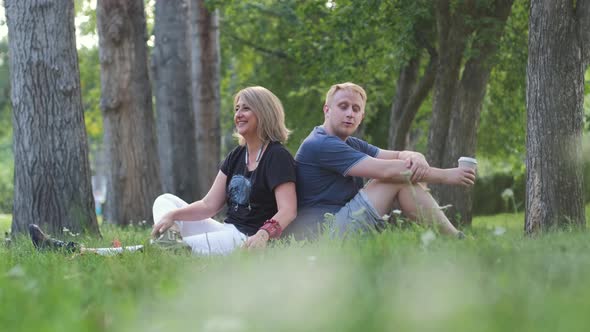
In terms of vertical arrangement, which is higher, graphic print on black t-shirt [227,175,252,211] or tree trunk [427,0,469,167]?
tree trunk [427,0,469,167]

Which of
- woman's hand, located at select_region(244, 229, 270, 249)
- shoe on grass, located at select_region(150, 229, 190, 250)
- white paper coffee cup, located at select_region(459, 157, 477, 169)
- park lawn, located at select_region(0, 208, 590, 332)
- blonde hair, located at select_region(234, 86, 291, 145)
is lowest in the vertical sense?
shoe on grass, located at select_region(150, 229, 190, 250)

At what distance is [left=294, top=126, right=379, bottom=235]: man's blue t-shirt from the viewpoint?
20.7 feet

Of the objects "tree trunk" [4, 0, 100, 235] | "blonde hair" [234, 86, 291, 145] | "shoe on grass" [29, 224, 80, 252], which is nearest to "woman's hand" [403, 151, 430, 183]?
"blonde hair" [234, 86, 291, 145]

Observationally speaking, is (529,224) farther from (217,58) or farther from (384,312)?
(217,58)

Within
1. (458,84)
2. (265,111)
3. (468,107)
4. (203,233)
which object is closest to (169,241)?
(203,233)

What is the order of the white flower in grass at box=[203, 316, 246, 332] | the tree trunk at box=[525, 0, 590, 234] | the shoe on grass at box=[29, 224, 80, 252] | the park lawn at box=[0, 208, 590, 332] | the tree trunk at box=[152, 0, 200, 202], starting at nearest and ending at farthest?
Result: the white flower in grass at box=[203, 316, 246, 332]
the park lawn at box=[0, 208, 590, 332]
the shoe on grass at box=[29, 224, 80, 252]
the tree trunk at box=[525, 0, 590, 234]
the tree trunk at box=[152, 0, 200, 202]

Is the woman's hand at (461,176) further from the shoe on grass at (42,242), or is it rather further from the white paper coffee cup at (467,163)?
the shoe on grass at (42,242)

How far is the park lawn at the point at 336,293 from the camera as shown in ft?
7.33

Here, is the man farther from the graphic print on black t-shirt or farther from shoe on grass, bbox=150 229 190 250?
shoe on grass, bbox=150 229 190 250

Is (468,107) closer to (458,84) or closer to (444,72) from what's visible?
(458,84)

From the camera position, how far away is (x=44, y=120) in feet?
28.0

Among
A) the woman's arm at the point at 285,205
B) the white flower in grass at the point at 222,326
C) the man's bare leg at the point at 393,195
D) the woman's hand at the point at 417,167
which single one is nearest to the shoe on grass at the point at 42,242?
the woman's arm at the point at 285,205

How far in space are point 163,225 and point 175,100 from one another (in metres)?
10.3

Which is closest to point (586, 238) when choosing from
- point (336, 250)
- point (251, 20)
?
point (336, 250)
